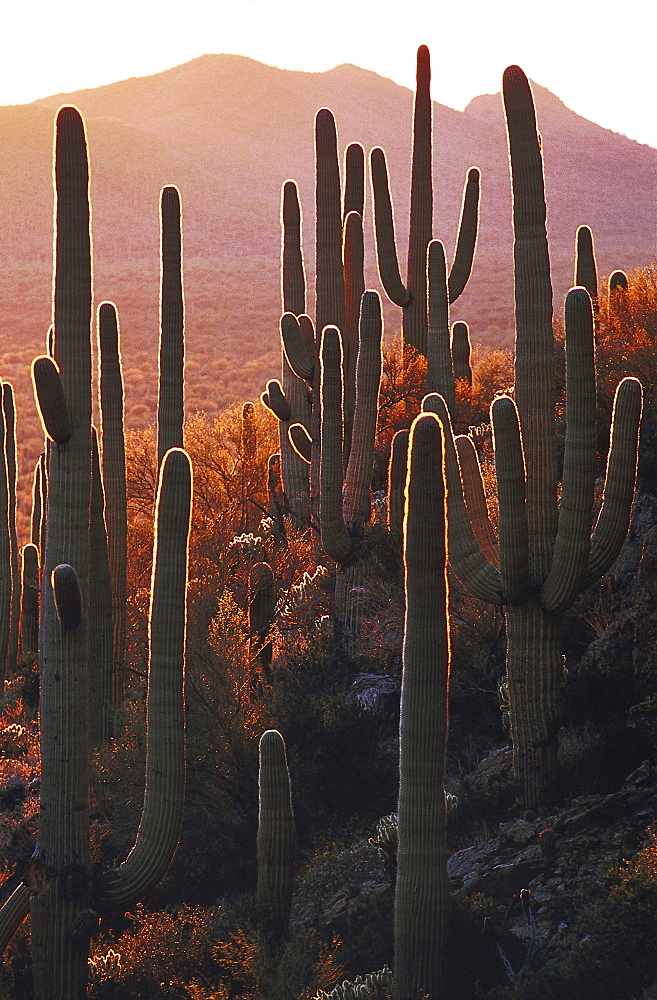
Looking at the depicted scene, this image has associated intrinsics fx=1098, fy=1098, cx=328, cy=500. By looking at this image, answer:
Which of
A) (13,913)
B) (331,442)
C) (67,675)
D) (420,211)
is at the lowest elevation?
(13,913)

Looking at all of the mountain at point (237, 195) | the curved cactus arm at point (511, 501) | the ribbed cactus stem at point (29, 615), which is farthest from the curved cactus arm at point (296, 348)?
the mountain at point (237, 195)

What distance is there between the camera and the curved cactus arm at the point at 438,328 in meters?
14.6

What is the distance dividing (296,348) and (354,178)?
9.79ft

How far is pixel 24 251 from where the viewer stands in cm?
6141

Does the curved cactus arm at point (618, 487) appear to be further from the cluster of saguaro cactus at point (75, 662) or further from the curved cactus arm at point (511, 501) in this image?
the cluster of saguaro cactus at point (75, 662)

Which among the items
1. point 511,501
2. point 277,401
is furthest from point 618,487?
point 277,401

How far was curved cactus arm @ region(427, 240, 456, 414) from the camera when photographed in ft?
47.8

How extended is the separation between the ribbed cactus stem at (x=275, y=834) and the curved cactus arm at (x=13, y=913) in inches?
69.7

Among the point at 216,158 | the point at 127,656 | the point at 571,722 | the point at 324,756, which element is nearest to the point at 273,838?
the point at 324,756

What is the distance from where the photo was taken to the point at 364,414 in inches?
519

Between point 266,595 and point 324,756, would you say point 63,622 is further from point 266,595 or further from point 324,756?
point 266,595

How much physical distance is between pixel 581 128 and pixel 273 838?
114 meters

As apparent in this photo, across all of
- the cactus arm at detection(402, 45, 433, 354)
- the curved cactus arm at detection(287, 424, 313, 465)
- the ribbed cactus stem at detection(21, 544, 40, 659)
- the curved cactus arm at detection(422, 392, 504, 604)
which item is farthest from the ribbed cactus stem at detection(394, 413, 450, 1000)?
the cactus arm at detection(402, 45, 433, 354)

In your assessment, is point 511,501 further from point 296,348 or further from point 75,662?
point 296,348
